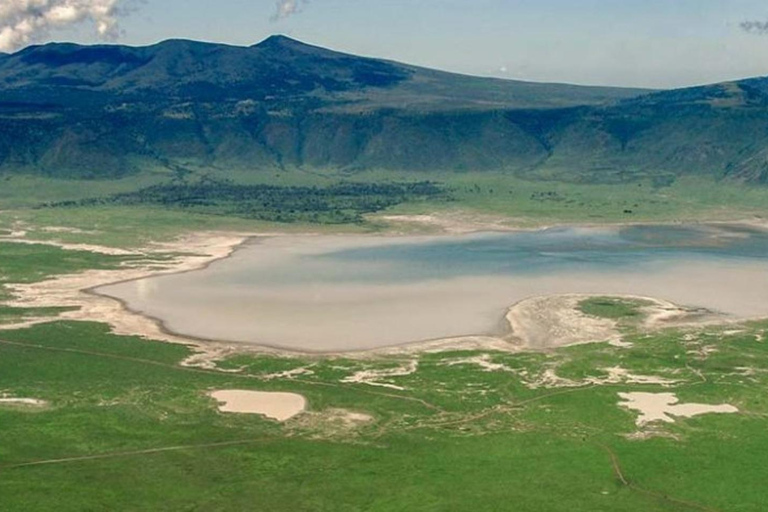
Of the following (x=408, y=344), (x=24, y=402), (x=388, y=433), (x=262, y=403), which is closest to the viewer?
(x=388, y=433)

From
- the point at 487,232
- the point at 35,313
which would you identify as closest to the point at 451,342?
the point at 35,313

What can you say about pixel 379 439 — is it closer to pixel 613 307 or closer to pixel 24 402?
pixel 24 402

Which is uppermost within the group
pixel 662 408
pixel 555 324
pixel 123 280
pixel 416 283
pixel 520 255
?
pixel 520 255

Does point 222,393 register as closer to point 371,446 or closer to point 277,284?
point 371,446

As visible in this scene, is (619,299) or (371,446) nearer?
(371,446)

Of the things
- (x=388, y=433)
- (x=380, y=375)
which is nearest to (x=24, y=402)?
(x=388, y=433)

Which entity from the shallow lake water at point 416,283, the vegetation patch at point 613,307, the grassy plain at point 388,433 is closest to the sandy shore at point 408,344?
the vegetation patch at point 613,307
